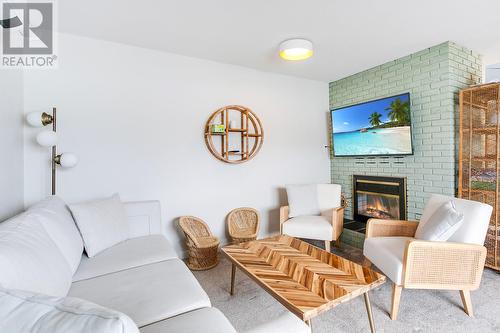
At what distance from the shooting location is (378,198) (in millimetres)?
3387

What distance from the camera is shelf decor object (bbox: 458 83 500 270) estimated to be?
7.97 feet

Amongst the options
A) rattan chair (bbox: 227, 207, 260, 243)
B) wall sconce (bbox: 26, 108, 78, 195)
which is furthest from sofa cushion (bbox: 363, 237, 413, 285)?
wall sconce (bbox: 26, 108, 78, 195)

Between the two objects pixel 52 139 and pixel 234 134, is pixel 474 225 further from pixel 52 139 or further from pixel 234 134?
pixel 52 139

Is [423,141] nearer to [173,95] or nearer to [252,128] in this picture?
[252,128]

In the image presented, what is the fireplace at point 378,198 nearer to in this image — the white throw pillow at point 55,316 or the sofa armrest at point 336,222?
the sofa armrest at point 336,222

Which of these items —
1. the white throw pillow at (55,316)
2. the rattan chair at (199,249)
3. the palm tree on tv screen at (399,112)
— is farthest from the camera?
the palm tree on tv screen at (399,112)

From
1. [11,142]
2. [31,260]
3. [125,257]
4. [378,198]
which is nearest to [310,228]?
[378,198]

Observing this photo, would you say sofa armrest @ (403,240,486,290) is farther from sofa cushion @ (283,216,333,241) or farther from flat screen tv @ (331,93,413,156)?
flat screen tv @ (331,93,413,156)

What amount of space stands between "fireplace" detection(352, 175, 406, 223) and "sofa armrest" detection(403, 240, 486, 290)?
133cm

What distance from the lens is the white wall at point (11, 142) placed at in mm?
1836

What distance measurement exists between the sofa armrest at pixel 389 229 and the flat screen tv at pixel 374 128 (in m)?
1.03

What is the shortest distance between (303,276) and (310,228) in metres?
1.28

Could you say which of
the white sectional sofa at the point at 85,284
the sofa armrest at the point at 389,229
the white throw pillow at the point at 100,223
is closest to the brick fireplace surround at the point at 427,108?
the sofa armrest at the point at 389,229

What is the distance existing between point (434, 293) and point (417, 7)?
2.34 meters
